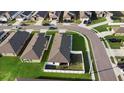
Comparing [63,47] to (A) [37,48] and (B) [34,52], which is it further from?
(B) [34,52]

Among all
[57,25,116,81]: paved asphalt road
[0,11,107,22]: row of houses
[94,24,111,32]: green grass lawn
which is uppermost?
[0,11,107,22]: row of houses

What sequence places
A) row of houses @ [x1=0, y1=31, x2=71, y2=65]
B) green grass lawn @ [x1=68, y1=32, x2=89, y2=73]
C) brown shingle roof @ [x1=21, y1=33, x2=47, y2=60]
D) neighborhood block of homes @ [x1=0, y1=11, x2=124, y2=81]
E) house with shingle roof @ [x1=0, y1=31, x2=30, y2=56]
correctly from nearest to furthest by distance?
1. neighborhood block of homes @ [x1=0, y1=11, x2=124, y2=81]
2. row of houses @ [x1=0, y1=31, x2=71, y2=65]
3. green grass lawn @ [x1=68, y1=32, x2=89, y2=73]
4. brown shingle roof @ [x1=21, y1=33, x2=47, y2=60]
5. house with shingle roof @ [x1=0, y1=31, x2=30, y2=56]

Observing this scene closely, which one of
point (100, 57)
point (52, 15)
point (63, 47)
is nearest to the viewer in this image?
point (100, 57)

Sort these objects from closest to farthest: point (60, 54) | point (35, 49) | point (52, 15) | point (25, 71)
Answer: point (25, 71) < point (60, 54) < point (35, 49) < point (52, 15)

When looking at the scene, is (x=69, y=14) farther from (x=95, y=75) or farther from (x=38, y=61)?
(x=95, y=75)

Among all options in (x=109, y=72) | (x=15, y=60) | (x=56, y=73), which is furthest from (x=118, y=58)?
(x=15, y=60)

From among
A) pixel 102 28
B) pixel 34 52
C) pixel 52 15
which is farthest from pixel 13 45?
pixel 102 28

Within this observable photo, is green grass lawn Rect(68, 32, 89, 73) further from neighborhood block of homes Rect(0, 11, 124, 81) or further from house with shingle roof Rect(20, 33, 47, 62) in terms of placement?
house with shingle roof Rect(20, 33, 47, 62)

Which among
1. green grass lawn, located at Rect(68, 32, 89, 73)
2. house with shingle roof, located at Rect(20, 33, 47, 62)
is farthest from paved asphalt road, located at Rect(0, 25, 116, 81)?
house with shingle roof, located at Rect(20, 33, 47, 62)
